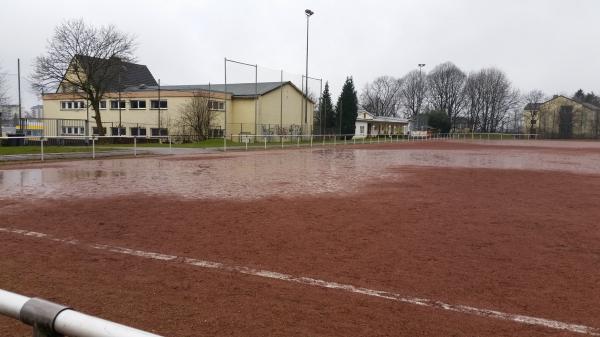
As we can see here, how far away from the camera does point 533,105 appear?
10588 centimetres

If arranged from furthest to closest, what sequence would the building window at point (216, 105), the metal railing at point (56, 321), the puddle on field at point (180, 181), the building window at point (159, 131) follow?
the building window at point (159, 131)
the building window at point (216, 105)
the puddle on field at point (180, 181)
the metal railing at point (56, 321)

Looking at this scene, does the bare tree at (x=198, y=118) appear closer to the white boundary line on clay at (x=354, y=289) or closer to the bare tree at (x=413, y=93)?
the white boundary line on clay at (x=354, y=289)

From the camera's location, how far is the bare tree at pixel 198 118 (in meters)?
43.8

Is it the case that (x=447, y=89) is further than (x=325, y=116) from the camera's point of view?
Yes

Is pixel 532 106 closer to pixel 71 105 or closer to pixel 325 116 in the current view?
pixel 325 116

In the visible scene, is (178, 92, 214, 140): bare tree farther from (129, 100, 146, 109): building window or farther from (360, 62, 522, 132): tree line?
(360, 62, 522, 132): tree line

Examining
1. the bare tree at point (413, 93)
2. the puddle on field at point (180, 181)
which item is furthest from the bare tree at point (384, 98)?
the puddle on field at point (180, 181)

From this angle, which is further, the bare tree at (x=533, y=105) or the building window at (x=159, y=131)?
the bare tree at (x=533, y=105)

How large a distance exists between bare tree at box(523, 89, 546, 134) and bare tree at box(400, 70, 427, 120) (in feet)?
76.0

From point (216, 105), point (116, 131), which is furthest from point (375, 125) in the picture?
point (116, 131)

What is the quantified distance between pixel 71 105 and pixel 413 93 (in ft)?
254

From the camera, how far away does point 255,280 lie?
5.27 metres

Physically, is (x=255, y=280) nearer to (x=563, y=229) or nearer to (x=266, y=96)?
(x=563, y=229)

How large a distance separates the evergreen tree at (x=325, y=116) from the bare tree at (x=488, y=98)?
179 ft
